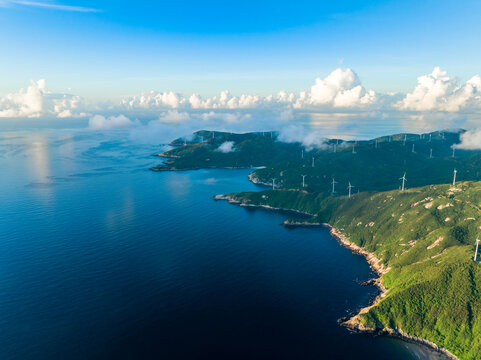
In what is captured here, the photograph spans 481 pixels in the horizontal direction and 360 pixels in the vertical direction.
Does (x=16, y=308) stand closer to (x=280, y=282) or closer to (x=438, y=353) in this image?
(x=280, y=282)

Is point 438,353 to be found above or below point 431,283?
below

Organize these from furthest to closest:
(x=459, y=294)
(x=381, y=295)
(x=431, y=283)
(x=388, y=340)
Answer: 1. (x=381, y=295)
2. (x=431, y=283)
3. (x=459, y=294)
4. (x=388, y=340)

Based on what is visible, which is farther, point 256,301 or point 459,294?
point 256,301

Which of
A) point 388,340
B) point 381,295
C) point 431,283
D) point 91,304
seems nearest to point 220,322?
point 91,304

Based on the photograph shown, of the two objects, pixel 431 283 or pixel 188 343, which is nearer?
pixel 188 343

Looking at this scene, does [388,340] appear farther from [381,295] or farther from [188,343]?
[188,343]

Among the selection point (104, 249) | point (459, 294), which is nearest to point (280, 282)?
point (459, 294)

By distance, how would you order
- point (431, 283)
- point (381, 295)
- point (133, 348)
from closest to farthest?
point (133, 348) < point (431, 283) < point (381, 295)

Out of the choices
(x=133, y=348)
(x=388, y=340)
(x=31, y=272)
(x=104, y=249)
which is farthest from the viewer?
(x=104, y=249)

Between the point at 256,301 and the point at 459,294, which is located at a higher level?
the point at 459,294
